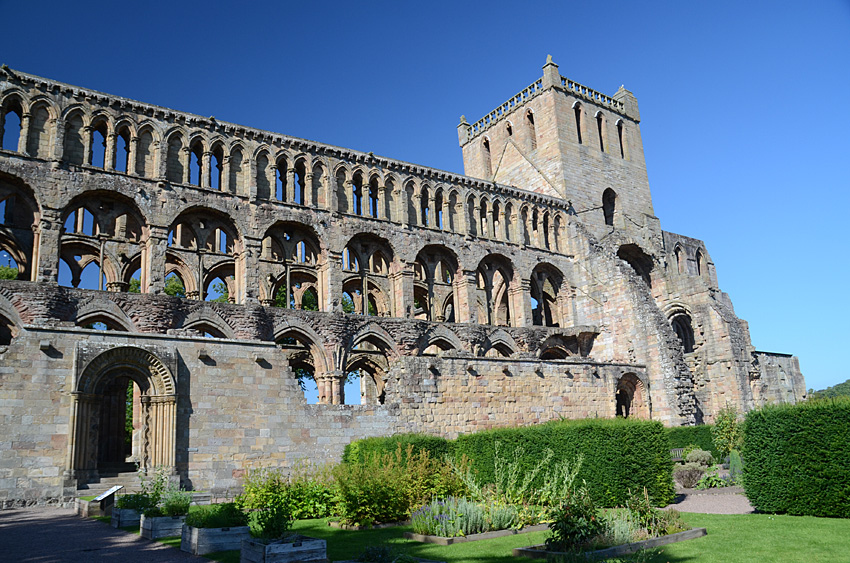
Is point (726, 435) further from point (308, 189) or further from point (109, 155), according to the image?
point (109, 155)

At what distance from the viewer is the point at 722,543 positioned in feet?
32.0

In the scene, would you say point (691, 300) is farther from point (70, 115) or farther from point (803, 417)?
point (70, 115)

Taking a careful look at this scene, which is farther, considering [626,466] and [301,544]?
[626,466]

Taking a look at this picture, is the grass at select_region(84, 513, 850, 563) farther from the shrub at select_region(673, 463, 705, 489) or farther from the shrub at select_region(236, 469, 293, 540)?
the shrub at select_region(673, 463, 705, 489)

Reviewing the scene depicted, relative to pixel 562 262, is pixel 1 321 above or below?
below

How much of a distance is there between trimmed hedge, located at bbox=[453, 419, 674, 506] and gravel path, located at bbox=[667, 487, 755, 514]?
0.65 metres

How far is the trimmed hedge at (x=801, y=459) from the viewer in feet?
40.2

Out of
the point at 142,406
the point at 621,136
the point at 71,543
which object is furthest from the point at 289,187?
the point at 621,136

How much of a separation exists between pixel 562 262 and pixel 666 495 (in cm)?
2304

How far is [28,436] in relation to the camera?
16219 mm

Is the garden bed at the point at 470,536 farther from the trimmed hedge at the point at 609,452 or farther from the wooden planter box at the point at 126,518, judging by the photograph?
the wooden planter box at the point at 126,518

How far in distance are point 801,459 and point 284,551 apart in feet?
32.1

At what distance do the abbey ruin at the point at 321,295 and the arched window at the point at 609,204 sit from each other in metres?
0.22

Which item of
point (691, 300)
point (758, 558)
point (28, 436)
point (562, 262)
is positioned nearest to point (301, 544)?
point (758, 558)
